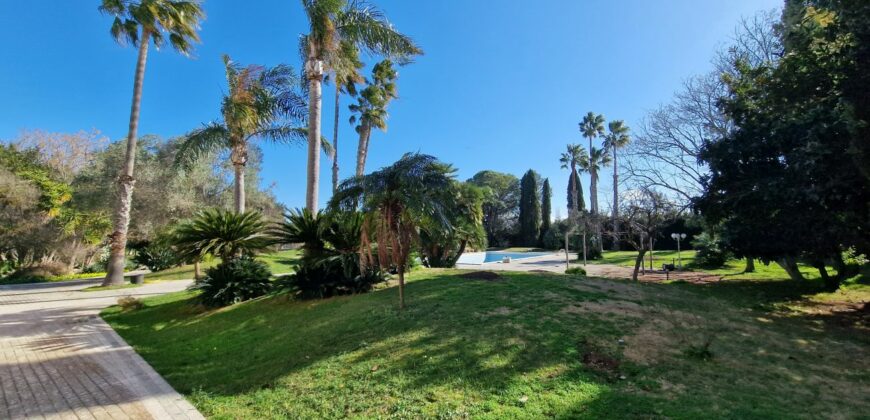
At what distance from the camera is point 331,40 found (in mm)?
12164

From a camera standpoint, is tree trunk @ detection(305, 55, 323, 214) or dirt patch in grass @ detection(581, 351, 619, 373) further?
tree trunk @ detection(305, 55, 323, 214)

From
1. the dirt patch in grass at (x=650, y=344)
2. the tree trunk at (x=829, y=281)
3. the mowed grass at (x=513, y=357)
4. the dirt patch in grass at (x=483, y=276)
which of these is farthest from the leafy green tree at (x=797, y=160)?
the dirt patch in grass at (x=483, y=276)

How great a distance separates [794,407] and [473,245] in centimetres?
1474

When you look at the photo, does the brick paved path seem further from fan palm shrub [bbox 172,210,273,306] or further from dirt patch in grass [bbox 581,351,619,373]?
dirt patch in grass [bbox 581,351,619,373]

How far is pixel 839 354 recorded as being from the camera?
5.92m

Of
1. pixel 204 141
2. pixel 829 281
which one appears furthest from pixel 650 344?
pixel 204 141

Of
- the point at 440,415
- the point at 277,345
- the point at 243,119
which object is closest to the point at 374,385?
the point at 440,415

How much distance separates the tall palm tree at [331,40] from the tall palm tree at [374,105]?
9.28 m

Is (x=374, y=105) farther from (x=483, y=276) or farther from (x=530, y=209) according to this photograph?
(x=530, y=209)

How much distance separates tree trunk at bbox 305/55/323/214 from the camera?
11664 millimetres

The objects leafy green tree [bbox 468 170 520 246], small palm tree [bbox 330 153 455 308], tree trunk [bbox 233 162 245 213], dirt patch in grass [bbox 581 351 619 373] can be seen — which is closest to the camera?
dirt patch in grass [bbox 581 351 619 373]

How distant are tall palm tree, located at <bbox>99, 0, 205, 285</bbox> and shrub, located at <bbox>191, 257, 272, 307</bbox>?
9.28 metres

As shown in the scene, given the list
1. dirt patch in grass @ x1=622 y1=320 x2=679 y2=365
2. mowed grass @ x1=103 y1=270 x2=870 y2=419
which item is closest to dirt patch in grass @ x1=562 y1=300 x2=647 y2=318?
mowed grass @ x1=103 y1=270 x2=870 y2=419

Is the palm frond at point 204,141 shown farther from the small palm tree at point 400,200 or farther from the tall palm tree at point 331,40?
the small palm tree at point 400,200
